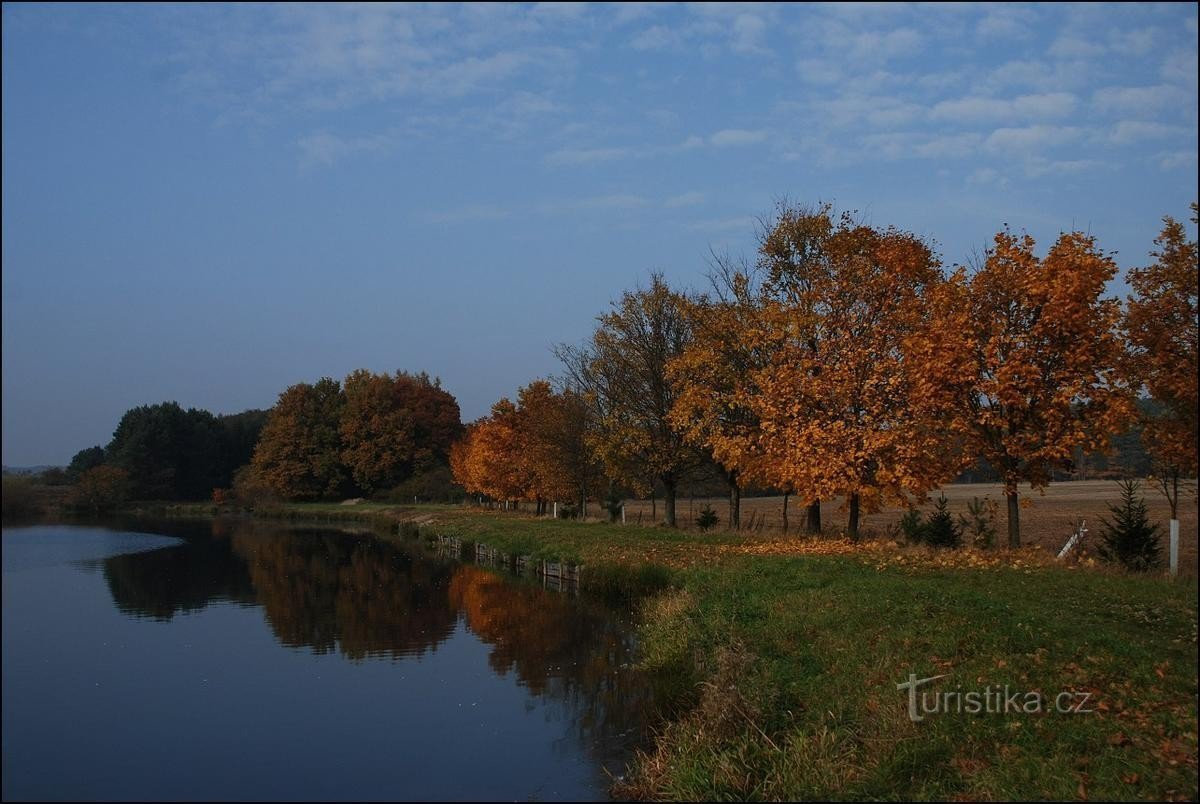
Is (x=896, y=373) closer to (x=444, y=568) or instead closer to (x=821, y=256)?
(x=821, y=256)

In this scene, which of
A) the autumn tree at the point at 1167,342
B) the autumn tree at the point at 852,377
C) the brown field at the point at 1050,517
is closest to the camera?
the autumn tree at the point at 1167,342

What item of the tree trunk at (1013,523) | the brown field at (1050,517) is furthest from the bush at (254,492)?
the tree trunk at (1013,523)

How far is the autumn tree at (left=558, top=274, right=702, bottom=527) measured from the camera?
36.5 meters

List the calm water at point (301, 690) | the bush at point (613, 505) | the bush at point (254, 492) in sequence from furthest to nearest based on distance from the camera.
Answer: the bush at point (254, 492) → the bush at point (613, 505) → the calm water at point (301, 690)

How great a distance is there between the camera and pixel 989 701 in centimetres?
1027

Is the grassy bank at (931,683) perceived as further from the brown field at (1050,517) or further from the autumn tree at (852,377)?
the autumn tree at (852,377)

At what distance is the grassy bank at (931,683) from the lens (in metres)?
9.06

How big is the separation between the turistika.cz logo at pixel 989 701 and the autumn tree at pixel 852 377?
13.2 m

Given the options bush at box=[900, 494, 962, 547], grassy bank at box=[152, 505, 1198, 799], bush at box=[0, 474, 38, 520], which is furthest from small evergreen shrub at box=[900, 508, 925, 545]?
bush at box=[0, 474, 38, 520]

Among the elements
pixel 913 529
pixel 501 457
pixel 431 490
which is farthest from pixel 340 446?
pixel 913 529

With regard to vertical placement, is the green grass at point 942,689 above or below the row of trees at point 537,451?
below

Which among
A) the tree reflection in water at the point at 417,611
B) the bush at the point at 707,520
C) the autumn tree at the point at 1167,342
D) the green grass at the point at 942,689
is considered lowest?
the tree reflection in water at the point at 417,611

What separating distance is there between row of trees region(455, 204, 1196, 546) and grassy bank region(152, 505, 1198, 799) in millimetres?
2819

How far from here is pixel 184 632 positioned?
21.8 m
